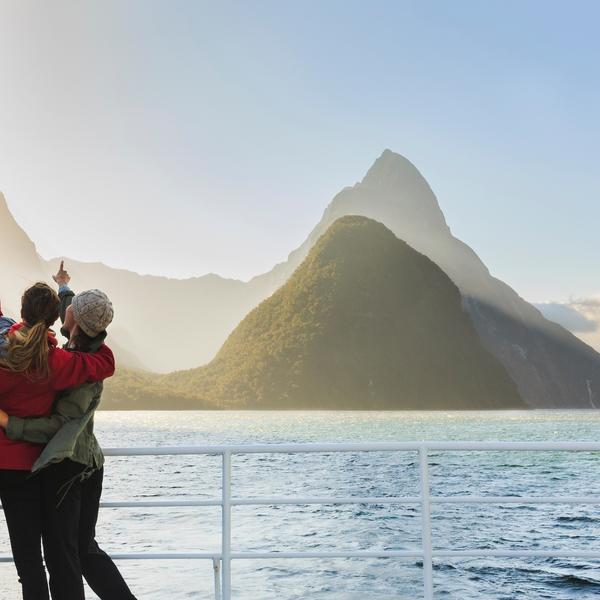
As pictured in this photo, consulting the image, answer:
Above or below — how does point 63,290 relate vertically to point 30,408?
above

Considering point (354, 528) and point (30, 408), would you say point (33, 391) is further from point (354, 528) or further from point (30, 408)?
point (354, 528)

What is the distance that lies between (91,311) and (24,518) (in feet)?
2.39

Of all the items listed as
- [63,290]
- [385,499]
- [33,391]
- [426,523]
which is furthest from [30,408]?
[426,523]

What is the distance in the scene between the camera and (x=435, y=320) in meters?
143

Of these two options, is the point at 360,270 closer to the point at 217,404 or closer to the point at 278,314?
the point at 278,314

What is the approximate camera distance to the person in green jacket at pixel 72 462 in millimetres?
2572

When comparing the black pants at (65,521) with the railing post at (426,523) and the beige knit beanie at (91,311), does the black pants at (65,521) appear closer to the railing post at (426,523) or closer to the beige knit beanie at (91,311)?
the beige knit beanie at (91,311)

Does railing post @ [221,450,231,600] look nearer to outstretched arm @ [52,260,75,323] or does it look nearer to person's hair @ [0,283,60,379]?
outstretched arm @ [52,260,75,323]

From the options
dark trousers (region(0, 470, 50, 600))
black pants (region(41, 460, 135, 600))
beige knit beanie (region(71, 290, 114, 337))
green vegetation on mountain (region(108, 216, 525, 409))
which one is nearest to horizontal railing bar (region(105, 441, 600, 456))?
black pants (region(41, 460, 135, 600))

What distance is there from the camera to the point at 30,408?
8.54 ft

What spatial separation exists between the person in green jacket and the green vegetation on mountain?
4982 inches

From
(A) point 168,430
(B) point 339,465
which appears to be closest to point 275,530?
(B) point 339,465

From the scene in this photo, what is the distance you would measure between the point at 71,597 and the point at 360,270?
459 feet

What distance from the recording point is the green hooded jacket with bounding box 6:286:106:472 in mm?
2545
